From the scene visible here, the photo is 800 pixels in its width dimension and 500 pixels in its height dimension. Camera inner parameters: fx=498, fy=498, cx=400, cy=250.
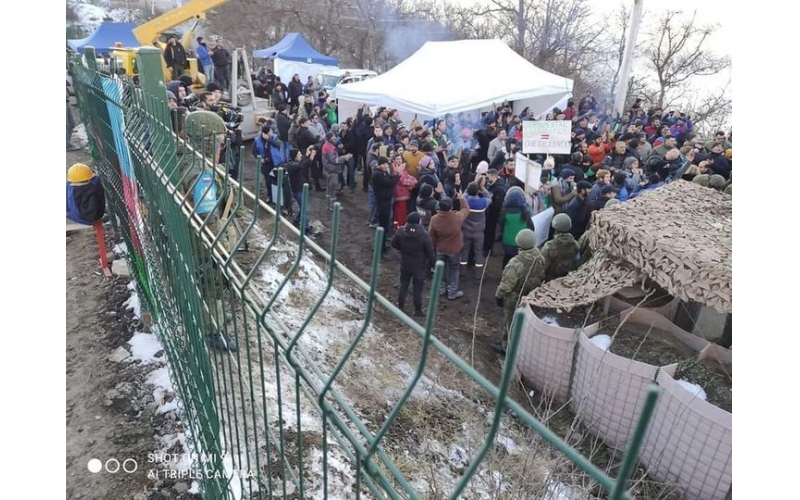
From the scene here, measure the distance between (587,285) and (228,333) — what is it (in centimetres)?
335

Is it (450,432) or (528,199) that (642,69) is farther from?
(450,432)

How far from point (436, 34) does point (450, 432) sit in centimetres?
2724

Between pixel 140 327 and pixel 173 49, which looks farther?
pixel 173 49

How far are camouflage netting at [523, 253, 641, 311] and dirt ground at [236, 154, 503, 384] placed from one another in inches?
27.5

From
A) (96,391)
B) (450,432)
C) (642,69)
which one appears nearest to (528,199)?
(450,432)

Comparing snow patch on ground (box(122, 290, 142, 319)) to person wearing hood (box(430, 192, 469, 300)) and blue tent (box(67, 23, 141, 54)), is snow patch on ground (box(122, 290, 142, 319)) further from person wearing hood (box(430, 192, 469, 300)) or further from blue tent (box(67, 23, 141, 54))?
blue tent (box(67, 23, 141, 54))

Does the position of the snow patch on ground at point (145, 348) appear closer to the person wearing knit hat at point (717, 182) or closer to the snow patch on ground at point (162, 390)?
the snow patch on ground at point (162, 390)

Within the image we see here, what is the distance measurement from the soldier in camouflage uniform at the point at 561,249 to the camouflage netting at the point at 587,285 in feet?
1.77

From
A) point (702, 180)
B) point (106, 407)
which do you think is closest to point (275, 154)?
point (106, 407)

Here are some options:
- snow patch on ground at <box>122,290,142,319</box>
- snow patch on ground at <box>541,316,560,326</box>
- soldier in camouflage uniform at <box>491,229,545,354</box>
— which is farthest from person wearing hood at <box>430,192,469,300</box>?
snow patch on ground at <box>122,290,142,319</box>

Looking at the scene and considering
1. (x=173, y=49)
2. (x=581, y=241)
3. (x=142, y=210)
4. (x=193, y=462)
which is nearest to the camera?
(x=193, y=462)

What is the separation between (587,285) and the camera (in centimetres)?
461

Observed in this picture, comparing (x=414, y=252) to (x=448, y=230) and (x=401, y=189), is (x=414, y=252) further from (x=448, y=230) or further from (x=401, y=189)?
(x=401, y=189)

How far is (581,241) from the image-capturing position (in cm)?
567
